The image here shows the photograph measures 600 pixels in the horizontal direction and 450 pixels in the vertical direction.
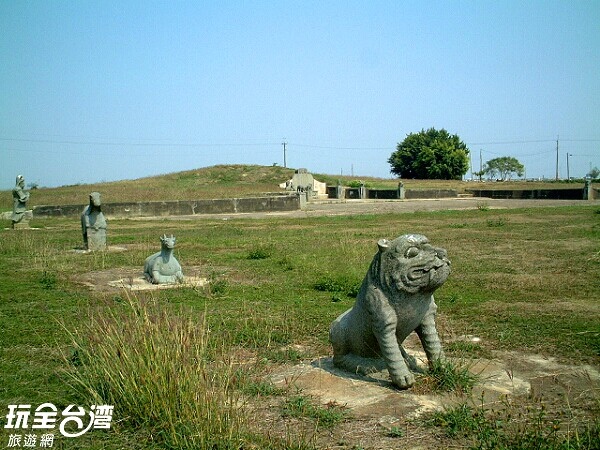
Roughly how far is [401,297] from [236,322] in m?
2.93

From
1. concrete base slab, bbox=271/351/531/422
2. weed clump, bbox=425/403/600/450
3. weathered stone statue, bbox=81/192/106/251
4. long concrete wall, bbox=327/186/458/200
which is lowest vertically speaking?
concrete base slab, bbox=271/351/531/422

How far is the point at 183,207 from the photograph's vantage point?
3294 centimetres

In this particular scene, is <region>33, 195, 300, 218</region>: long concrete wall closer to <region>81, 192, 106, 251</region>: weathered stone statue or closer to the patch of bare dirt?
<region>81, 192, 106, 251</region>: weathered stone statue

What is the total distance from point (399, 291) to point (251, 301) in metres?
4.10

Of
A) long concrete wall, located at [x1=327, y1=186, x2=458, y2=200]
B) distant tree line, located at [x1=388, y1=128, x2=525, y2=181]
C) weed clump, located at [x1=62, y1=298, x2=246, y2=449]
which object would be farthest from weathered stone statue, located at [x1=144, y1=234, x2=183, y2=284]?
distant tree line, located at [x1=388, y1=128, x2=525, y2=181]

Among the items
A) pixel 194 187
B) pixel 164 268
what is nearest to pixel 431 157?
pixel 194 187

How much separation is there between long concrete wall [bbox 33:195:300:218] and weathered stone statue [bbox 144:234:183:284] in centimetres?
2109

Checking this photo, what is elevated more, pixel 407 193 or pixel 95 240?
pixel 407 193

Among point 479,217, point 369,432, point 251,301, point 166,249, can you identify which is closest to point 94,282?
point 166,249

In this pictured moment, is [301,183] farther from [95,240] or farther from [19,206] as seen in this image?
[95,240]

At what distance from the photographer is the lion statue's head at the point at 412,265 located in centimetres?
504

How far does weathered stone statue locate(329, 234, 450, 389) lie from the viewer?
5.05 metres

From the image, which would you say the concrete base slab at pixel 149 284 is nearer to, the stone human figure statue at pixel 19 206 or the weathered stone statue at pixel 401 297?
the weathered stone statue at pixel 401 297

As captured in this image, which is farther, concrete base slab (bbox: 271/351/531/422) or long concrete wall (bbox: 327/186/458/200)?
long concrete wall (bbox: 327/186/458/200)
